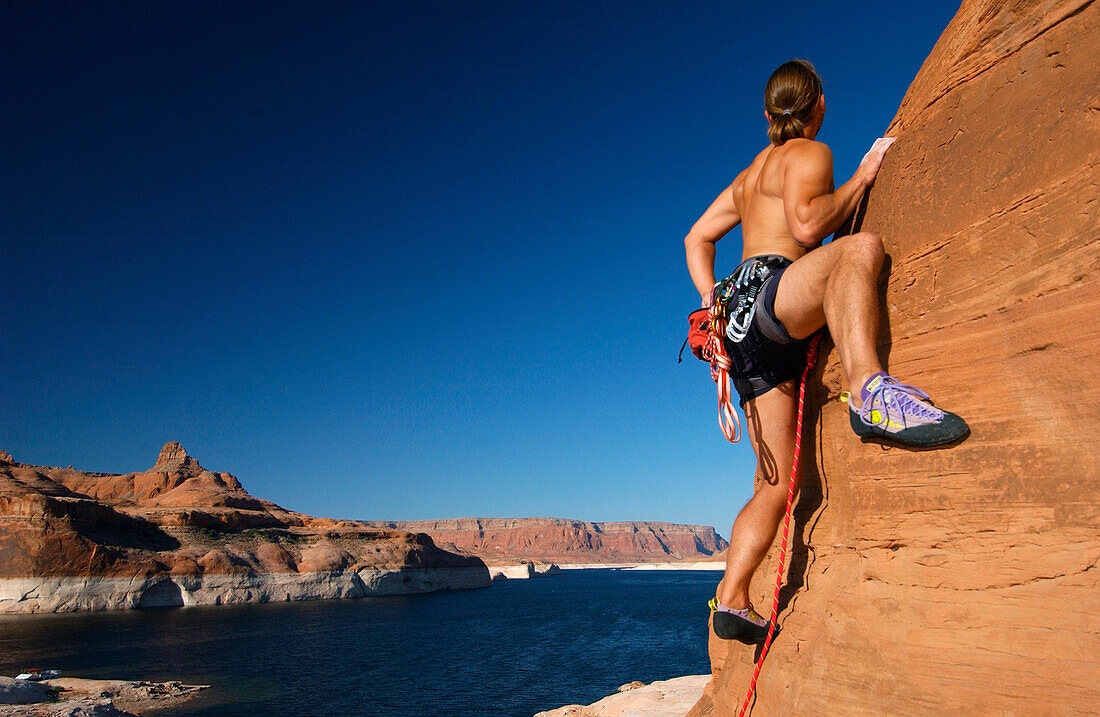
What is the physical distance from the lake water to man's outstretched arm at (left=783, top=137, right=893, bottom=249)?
2523 cm

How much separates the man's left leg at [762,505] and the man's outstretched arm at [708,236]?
94cm

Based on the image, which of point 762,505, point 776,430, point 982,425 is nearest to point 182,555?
point 762,505

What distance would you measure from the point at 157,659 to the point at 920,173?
142 ft

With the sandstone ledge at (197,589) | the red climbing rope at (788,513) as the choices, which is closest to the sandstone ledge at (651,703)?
the red climbing rope at (788,513)

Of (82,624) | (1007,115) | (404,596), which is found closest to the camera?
(1007,115)

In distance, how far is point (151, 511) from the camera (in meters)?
76.9

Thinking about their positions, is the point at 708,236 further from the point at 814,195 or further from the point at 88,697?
the point at 88,697

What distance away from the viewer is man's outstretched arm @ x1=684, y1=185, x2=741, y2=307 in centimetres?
409

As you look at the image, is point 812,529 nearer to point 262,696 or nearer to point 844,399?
point 844,399

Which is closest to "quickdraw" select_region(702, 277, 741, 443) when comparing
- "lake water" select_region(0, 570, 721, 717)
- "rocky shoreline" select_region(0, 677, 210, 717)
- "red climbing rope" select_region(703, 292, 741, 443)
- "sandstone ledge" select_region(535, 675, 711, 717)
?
"red climbing rope" select_region(703, 292, 741, 443)

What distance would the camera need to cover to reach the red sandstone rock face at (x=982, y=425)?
214 centimetres

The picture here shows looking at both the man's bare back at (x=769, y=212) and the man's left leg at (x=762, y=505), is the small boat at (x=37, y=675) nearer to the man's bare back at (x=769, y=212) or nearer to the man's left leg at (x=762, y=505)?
the man's left leg at (x=762, y=505)

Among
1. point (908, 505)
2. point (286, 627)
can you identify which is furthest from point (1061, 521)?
point (286, 627)

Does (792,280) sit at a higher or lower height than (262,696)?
higher
